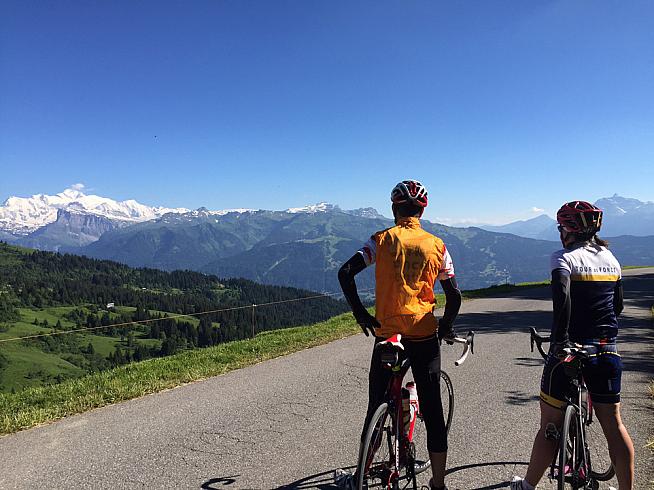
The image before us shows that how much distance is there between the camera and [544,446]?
3855mm

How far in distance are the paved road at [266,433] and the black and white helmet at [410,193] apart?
3.05 m

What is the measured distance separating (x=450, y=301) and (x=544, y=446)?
153 centimetres

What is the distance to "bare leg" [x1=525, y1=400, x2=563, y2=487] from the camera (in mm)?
3789

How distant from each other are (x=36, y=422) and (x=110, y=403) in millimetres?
1105

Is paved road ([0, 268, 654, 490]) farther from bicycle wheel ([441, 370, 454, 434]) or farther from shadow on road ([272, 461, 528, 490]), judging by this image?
bicycle wheel ([441, 370, 454, 434])

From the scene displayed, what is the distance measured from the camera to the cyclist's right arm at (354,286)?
3775 mm

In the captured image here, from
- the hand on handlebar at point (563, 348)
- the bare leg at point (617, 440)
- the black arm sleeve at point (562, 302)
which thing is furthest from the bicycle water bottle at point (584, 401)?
the black arm sleeve at point (562, 302)

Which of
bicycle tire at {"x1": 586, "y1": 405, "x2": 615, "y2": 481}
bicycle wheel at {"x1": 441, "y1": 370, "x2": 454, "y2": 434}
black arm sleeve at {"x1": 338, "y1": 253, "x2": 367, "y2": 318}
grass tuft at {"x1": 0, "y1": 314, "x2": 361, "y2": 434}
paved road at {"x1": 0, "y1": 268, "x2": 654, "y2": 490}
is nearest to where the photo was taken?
black arm sleeve at {"x1": 338, "y1": 253, "x2": 367, "y2": 318}

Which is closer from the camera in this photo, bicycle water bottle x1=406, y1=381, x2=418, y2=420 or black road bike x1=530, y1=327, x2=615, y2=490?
black road bike x1=530, y1=327, x2=615, y2=490

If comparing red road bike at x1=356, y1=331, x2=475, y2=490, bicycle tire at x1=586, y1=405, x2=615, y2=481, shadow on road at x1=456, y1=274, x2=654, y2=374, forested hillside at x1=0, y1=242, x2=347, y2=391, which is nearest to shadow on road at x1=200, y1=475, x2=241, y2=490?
red road bike at x1=356, y1=331, x2=475, y2=490

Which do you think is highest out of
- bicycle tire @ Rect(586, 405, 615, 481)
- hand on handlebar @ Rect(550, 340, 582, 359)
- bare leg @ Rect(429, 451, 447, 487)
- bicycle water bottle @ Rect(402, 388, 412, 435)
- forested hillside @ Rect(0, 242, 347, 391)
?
hand on handlebar @ Rect(550, 340, 582, 359)

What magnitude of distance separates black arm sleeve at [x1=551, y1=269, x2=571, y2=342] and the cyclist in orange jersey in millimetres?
783

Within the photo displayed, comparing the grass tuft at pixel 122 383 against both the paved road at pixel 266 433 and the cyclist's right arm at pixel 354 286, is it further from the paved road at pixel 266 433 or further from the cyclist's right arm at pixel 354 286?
the cyclist's right arm at pixel 354 286

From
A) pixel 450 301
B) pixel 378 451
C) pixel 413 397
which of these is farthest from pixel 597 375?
pixel 378 451
